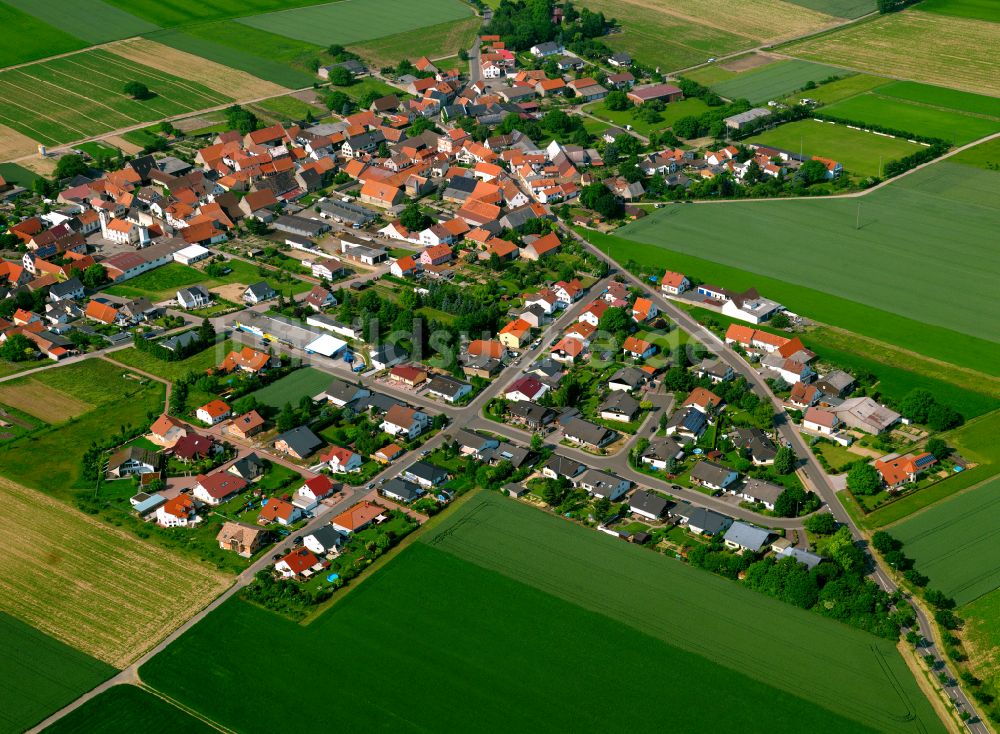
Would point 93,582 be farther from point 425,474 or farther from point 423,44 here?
point 423,44

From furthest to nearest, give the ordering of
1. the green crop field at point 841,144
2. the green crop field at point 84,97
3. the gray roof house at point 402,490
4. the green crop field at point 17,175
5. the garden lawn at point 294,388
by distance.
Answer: the green crop field at point 84,97 → the green crop field at point 841,144 → the green crop field at point 17,175 → the garden lawn at point 294,388 → the gray roof house at point 402,490

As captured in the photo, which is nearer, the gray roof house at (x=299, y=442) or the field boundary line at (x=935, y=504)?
the field boundary line at (x=935, y=504)

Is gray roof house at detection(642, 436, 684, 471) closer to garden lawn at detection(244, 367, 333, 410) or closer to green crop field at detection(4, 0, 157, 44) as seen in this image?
garden lawn at detection(244, 367, 333, 410)

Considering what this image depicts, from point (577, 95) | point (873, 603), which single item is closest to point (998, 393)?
point (873, 603)

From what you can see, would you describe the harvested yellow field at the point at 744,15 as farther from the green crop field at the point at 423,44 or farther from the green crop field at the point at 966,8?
the green crop field at the point at 423,44

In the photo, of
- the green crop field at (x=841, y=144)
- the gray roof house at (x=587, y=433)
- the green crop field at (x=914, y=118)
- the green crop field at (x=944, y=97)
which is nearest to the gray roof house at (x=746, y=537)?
the gray roof house at (x=587, y=433)

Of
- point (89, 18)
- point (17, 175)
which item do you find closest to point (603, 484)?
point (17, 175)
